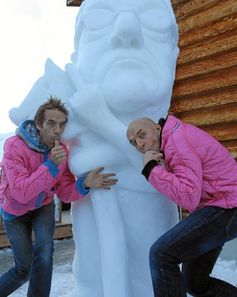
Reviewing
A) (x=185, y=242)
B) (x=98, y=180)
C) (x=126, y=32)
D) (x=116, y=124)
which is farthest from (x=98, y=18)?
(x=185, y=242)

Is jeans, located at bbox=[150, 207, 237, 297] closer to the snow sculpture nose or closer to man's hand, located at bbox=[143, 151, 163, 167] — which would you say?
man's hand, located at bbox=[143, 151, 163, 167]

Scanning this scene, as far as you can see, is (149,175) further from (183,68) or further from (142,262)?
(183,68)

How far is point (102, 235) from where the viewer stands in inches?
88.7

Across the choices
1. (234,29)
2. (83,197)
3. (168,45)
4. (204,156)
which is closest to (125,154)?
(83,197)

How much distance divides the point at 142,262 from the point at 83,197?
470 millimetres

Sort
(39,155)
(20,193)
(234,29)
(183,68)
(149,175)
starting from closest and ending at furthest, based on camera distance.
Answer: (149,175), (20,193), (39,155), (234,29), (183,68)

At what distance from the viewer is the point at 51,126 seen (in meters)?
2.25

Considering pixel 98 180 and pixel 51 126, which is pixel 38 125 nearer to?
pixel 51 126

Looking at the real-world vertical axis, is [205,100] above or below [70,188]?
above

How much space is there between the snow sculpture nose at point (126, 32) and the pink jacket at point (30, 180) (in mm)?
697

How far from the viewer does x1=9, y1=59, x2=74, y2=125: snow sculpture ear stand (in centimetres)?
239

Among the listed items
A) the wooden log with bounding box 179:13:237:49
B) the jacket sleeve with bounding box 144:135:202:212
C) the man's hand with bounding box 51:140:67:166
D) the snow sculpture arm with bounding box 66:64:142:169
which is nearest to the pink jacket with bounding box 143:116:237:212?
the jacket sleeve with bounding box 144:135:202:212

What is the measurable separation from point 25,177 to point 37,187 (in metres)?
0.09

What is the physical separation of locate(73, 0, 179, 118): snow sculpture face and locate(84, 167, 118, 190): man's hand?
1.11ft
